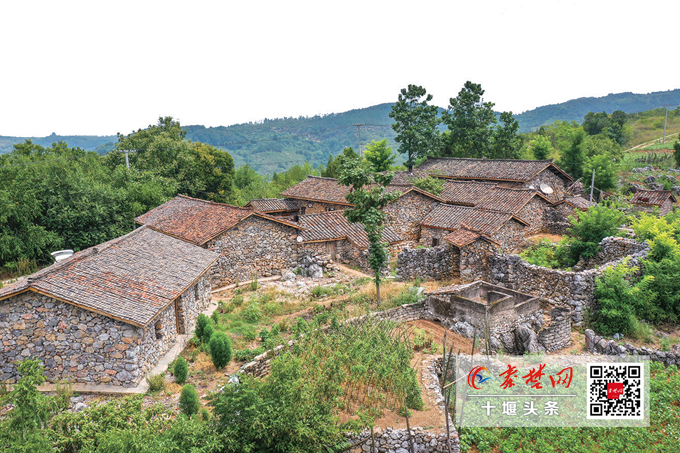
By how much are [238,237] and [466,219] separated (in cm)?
1182

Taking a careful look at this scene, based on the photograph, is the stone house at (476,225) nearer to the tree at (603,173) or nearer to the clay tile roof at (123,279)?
the clay tile roof at (123,279)

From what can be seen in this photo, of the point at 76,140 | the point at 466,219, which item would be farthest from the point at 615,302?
the point at 76,140

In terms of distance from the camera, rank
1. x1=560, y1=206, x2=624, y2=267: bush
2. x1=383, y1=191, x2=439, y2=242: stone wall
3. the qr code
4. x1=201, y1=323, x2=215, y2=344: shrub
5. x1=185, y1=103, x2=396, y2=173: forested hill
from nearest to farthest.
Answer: the qr code < x1=201, y1=323, x2=215, y2=344: shrub < x1=560, y1=206, x2=624, y2=267: bush < x1=383, y1=191, x2=439, y2=242: stone wall < x1=185, y1=103, x2=396, y2=173: forested hill

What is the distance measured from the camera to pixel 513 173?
108ft

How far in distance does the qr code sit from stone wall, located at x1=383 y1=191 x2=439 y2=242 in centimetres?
1765

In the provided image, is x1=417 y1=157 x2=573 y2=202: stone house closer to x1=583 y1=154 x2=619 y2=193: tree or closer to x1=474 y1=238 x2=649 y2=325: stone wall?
x1=583 y1=154 x2=619 y2=193: tree

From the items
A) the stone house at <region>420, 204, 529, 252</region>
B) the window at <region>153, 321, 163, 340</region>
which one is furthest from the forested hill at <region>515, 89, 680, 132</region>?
the window at <region>153, 321, 163, 340</region>

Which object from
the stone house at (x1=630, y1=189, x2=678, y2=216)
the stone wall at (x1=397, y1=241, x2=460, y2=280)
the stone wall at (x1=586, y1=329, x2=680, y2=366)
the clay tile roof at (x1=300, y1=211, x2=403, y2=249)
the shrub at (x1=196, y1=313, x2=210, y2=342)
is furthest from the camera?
the stone house at (x1=630, y1=189, x2=678, y2=216)

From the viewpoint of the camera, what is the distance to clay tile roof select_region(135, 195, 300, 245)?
68.2 feet

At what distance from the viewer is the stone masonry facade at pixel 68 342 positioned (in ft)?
37.9

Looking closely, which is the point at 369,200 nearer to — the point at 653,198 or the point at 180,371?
the point at 180,371

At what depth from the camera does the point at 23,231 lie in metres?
25.4

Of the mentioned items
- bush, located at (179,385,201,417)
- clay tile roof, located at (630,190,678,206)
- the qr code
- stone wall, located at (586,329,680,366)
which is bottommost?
stone wall, located at (586,329,680,366)

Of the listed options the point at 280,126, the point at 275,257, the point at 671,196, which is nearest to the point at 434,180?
the point at 275,257
